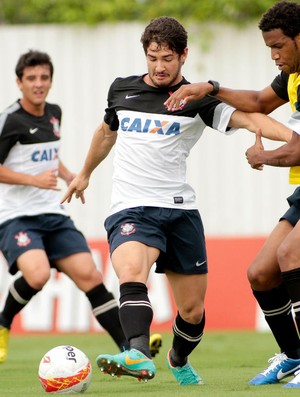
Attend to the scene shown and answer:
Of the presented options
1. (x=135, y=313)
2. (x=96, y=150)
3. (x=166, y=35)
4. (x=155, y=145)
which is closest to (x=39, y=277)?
(x=96, y=150)

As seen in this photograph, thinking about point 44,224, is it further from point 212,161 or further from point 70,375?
point 212,161

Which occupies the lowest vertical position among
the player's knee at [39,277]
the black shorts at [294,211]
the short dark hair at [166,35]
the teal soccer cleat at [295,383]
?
the teal soccer cleat at [295,383]

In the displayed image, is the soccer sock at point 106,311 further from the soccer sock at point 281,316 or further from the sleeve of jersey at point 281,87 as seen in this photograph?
the sleeve of jersey at point 281,87

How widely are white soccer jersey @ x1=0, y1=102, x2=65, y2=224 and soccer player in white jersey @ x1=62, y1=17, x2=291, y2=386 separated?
2.24 meters

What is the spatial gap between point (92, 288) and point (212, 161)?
6.79m

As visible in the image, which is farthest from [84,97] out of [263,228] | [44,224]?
[44,224]

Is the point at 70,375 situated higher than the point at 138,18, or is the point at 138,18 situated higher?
the point at 138,18

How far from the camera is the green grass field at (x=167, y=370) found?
6873mm

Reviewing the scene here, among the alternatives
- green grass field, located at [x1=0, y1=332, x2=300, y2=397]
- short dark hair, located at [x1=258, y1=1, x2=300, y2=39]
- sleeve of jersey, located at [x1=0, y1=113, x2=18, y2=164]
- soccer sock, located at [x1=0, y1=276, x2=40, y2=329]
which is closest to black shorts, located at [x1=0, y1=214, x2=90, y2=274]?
soccer sock, located at [x1=0, y1=276, x2=40, y2=329]

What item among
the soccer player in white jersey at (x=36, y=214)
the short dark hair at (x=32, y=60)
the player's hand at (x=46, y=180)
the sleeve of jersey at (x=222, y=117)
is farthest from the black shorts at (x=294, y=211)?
the short dark hair at (x=32, y=60)

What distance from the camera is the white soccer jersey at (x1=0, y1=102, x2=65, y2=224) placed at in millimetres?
9562

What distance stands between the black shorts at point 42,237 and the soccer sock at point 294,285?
294 centimetres

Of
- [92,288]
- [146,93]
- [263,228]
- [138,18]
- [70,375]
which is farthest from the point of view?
[138,18]

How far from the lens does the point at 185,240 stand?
727 centimetres
